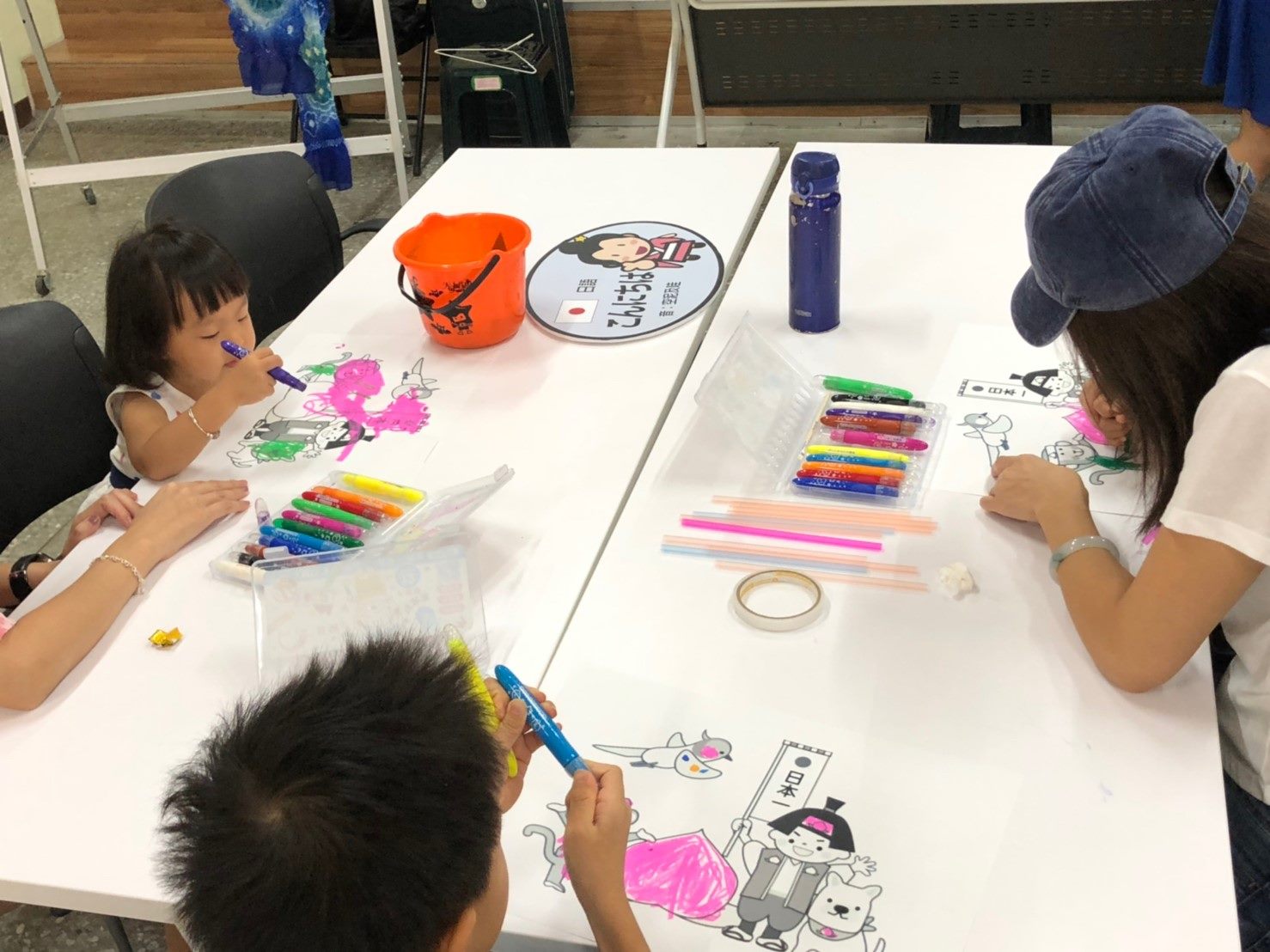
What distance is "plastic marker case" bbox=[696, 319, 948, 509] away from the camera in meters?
1.25

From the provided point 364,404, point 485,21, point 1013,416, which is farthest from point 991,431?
A: point 485,21

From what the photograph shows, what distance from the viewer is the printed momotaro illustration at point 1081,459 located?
4.03ft

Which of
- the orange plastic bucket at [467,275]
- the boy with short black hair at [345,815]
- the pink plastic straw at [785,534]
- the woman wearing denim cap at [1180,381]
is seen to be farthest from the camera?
the orange plastic bucket at [467,275]

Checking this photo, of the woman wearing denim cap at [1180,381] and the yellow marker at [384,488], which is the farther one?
the yellow marker at [384,488]

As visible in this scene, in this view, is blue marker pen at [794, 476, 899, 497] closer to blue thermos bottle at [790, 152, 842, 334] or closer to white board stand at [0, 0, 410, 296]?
blue thermos bottle at [790, 152, 842, 334]

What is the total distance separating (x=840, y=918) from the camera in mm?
848

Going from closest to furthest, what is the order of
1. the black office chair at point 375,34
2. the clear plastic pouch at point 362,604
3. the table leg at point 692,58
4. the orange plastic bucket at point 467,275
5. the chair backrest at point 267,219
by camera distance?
1. the clear plastic pouch at point 362,604
2. the orange plastic bucket at point 467,275
3. the chair backrest at point 267,219
4. the table leg at point 692,58
5. the black office chair at point 375,34

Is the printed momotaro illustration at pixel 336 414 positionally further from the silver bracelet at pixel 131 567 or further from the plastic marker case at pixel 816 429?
the plastic marker case at pixel 816 429

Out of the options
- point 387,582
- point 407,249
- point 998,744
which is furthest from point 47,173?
point 998,744

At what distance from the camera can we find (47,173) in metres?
3.21

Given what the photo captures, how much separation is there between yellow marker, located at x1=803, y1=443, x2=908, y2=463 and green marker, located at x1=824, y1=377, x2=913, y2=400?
0.10 metres

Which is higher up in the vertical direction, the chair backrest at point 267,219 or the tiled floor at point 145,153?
the chair backrest at point 267,219

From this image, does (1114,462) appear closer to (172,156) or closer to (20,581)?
(20,581)

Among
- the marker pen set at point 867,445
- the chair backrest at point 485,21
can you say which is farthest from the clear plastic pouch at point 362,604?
the chair backrest at point 485,21
